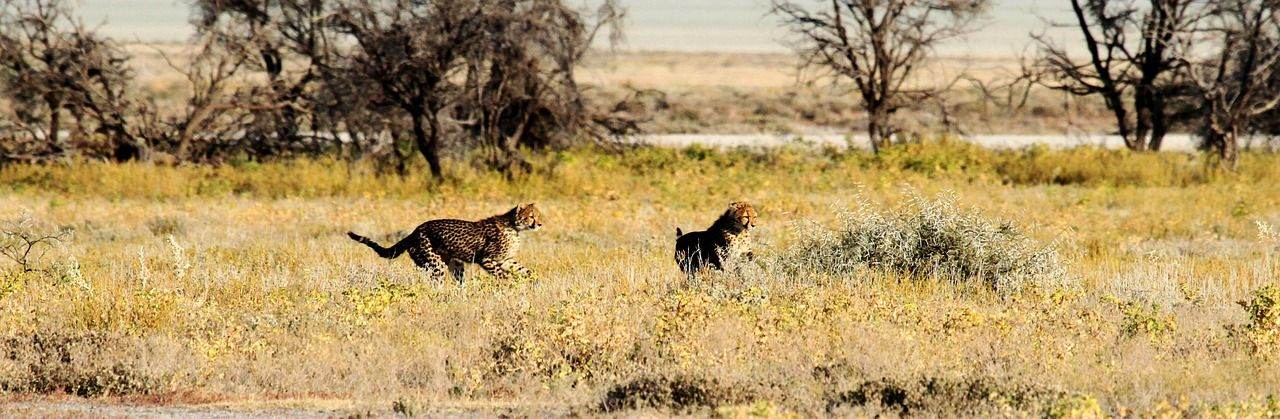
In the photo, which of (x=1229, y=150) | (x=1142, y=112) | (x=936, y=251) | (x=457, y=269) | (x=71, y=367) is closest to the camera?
(x=71, y=367)

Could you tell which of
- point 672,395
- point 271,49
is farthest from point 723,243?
point 271,49

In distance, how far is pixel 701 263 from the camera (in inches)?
451

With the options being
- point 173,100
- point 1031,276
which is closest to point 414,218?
point 1031,276

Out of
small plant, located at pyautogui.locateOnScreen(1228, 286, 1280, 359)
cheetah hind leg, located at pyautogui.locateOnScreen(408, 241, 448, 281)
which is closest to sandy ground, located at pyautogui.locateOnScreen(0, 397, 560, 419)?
cheetah hind leg, located at pyautogui.locateOnScreen(408, 241, 448, 281)

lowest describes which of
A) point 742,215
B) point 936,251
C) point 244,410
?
point 244,410

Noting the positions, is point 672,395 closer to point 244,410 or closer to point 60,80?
point 244,410

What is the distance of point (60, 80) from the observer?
23344 mm

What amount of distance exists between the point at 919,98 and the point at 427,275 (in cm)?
1862

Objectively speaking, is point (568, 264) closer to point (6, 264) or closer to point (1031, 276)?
point (1031, 276)

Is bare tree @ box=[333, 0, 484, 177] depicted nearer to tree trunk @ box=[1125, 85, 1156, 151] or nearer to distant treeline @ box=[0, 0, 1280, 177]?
distant treeline @ box=[0, 0, 1280, 177]

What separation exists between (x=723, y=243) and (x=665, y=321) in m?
2.12

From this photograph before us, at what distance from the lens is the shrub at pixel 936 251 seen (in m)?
11.6

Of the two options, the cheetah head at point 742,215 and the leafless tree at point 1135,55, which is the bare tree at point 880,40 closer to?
the leafless tree at point 1135,55

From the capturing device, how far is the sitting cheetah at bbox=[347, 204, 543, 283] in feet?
36.9
